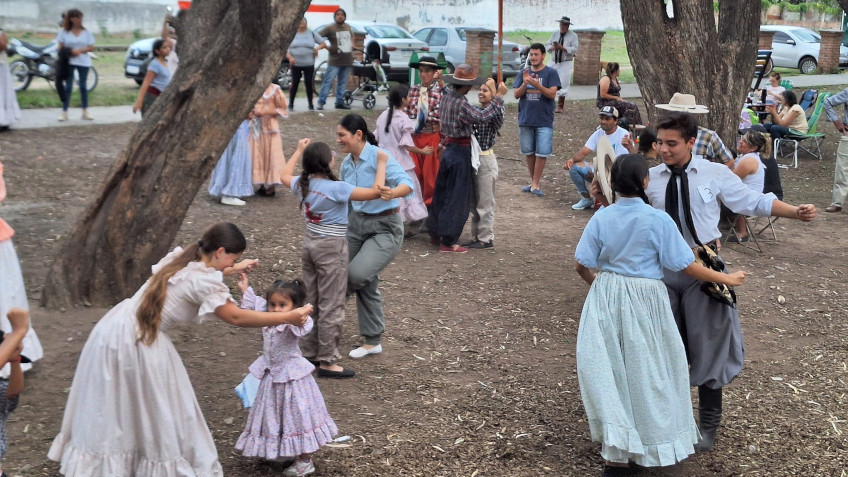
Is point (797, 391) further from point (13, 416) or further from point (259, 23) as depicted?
point (13, 416)

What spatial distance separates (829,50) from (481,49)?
43.3 ft

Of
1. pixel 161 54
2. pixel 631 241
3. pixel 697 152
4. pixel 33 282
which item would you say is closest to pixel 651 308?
pixel 631 241

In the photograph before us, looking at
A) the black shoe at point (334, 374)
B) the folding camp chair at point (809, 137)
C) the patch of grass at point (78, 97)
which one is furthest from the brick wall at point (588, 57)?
the black shoe at point (334, 374)

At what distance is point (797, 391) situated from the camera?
6090 millimetres

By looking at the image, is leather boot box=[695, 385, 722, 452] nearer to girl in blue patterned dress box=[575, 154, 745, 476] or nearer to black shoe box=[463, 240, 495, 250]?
girl in blue patterned dress box=[575, 154, 745, 476]

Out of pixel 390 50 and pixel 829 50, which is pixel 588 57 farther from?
pixel 829 50

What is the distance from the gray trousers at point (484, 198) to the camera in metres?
9.23

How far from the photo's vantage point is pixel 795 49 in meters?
29.3

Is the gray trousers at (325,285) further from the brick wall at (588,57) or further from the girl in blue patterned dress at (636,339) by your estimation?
the brick wall at (588,57)

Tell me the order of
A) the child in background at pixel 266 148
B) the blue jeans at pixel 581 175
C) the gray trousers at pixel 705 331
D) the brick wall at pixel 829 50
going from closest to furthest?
the gray trousers at pixel 705 331 → the child in background at pixel 266 148 → the blue jeans at pixel 581 175 → the brick wall at pixel 829 50

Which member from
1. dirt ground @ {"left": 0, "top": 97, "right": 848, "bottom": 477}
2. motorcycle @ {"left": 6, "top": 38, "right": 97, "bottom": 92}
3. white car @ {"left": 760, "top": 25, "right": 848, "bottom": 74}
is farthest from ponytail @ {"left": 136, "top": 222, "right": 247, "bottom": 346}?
white car @ {"left": 760, "top": 25, "right": 848, "bottom": 74}

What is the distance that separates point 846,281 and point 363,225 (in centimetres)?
498

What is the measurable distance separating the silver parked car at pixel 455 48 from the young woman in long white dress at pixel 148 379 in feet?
61.9

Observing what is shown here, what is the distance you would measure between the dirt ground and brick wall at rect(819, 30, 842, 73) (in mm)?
20525
